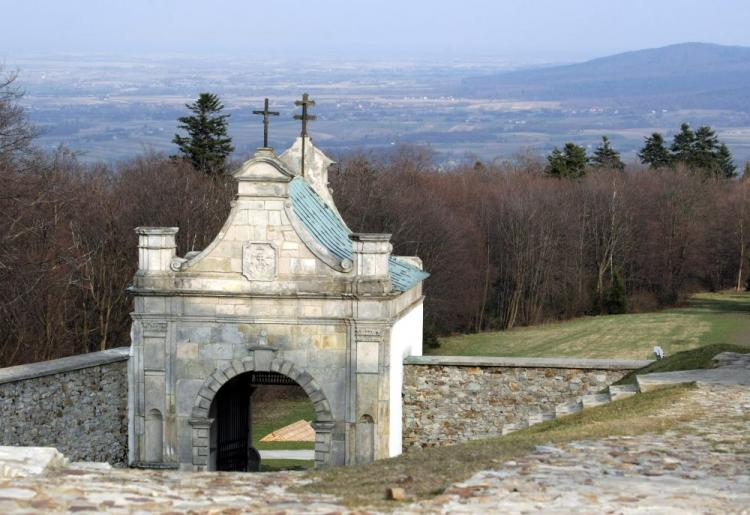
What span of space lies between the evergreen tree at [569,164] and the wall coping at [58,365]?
65.2m

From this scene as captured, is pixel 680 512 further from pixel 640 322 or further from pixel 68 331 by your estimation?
pixel 640 322

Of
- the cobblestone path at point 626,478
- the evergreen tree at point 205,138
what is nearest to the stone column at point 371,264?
the cobblestone path at point 626,478

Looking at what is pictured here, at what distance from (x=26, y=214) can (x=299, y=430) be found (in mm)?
9260

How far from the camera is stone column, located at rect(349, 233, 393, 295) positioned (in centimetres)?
2203

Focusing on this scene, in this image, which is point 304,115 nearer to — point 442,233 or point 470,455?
point 470,455

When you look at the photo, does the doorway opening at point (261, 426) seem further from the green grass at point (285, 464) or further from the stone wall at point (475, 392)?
the stone wall at point (475, 392)

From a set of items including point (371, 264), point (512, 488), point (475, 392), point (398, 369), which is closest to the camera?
point (512, 488)

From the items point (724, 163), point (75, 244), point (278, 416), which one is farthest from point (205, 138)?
point (724, 163)

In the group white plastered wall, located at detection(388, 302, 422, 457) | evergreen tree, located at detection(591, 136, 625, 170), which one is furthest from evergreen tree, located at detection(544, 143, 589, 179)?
white plastered wall, located at detection(388, 302, 422, 457)

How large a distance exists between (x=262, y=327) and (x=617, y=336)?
3938 cm

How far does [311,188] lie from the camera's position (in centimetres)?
2577

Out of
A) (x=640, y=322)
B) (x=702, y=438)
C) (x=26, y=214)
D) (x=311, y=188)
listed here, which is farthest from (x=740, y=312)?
(x=702, y=438)

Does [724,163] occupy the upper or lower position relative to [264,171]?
Answer: lower

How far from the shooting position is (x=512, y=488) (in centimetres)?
1191
